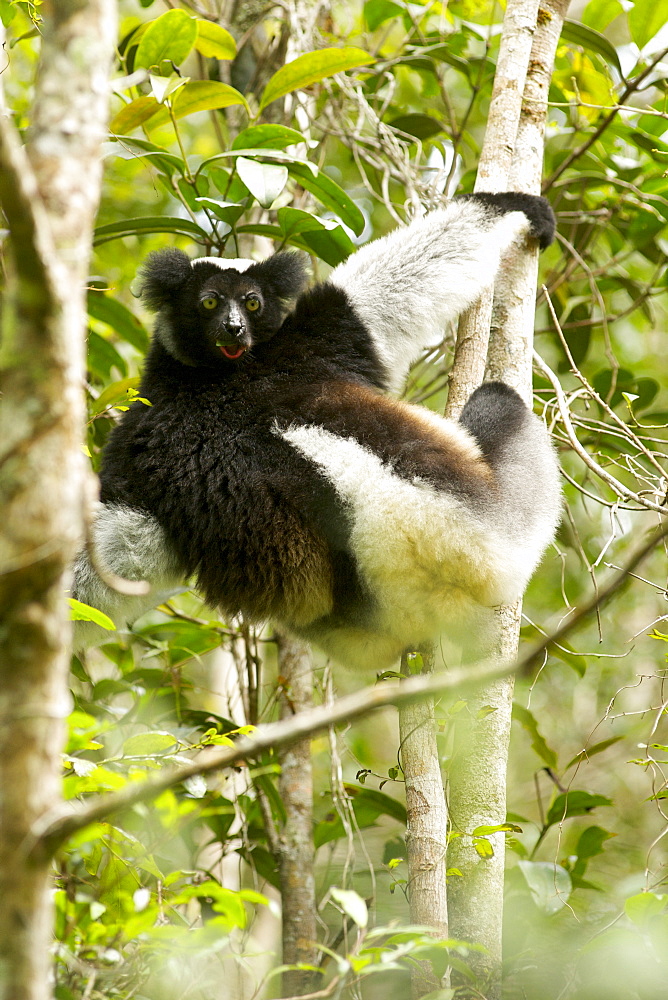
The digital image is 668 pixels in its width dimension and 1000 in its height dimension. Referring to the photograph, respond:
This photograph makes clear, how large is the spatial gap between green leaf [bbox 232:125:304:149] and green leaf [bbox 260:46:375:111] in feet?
0.80

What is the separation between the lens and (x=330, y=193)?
3.31 meters

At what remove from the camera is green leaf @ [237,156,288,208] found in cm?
292

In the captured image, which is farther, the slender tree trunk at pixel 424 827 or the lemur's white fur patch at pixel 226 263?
the lemur's white fur patch at pixel 226 263

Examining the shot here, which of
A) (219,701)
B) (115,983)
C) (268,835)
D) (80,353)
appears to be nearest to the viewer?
(80,353)

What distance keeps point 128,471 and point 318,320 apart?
878 mm

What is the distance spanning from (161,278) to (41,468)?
7.75 feet

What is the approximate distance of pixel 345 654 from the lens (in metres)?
3.12

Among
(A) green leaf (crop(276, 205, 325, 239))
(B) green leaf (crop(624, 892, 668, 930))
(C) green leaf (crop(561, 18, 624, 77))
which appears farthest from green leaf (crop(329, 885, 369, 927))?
(C) green leaf (crop(561, 18, 624, 77))

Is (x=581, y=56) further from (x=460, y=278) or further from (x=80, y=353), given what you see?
(x=80, y=353)

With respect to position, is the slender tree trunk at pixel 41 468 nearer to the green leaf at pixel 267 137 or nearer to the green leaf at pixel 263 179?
the green leaf at pixel 263 179

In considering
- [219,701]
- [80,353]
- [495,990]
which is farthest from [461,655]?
[219,701]

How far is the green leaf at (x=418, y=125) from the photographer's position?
4297mm

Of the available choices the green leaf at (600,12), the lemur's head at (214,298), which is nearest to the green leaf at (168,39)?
the lemur's head at (214,298)

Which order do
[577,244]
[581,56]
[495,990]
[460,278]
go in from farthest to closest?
1. [577,244]
2. [581,56]
3. [460,278]
4. [495,990]
